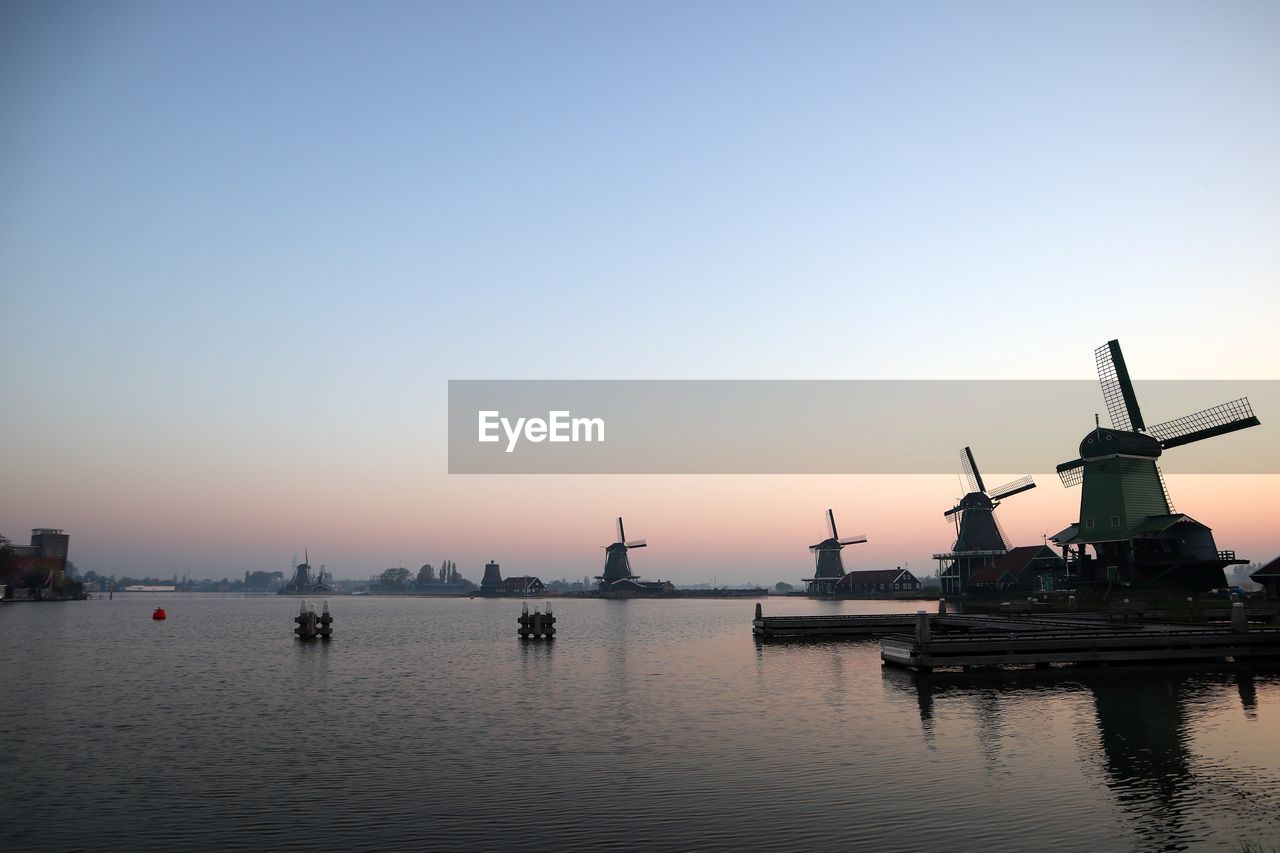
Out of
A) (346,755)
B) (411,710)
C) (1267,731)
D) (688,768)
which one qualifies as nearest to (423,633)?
(411,710)

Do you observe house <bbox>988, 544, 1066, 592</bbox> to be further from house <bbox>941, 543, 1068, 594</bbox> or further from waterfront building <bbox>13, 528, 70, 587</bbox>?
waterfront building <bbox>13, 528, 70, 587</bbox>

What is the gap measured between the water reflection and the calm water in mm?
114

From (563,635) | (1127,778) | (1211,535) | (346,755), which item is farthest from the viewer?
(563,635)

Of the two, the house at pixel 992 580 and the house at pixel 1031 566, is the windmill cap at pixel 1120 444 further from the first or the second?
the house at pixel 992 580

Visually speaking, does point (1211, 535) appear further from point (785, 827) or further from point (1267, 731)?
point (785, 827)

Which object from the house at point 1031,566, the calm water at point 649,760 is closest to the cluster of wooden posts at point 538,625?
the calm water at point 649,760

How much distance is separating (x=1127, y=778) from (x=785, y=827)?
9960 mm

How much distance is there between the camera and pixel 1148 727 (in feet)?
88.5

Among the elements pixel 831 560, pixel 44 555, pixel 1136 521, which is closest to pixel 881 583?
pixel 831 560

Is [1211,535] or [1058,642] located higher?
[1211,535]

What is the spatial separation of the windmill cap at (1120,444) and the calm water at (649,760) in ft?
115

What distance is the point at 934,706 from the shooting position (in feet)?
105

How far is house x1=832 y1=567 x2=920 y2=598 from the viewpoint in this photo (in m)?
173

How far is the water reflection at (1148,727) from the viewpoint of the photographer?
17.5 metres
